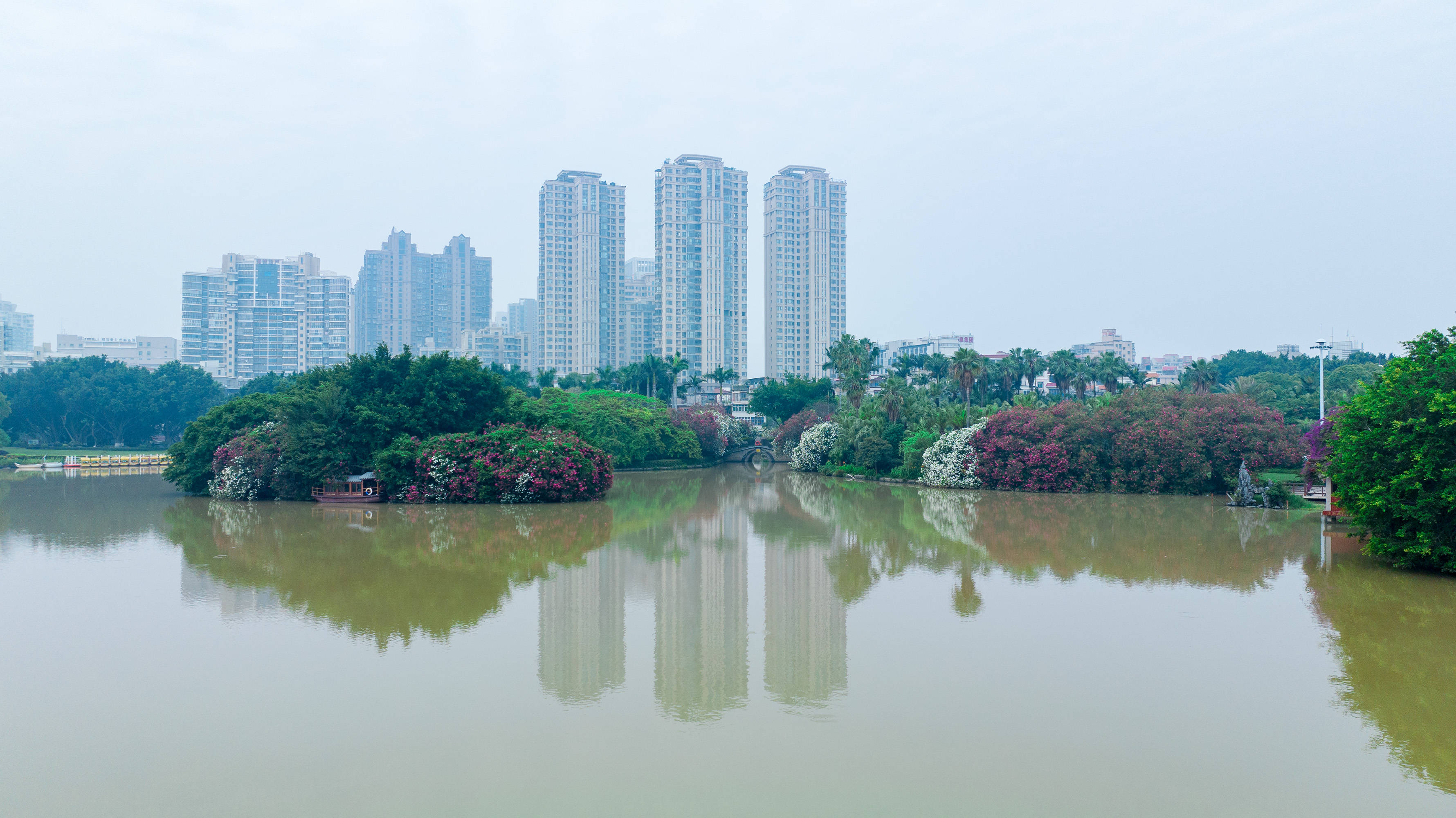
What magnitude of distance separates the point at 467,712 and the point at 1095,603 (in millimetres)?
10092

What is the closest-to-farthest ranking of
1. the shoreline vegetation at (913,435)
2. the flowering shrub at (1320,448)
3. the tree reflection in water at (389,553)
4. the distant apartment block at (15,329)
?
the tree reflection in water at (389,553), the shoreline vegetation at (913,435), the flowering shrub at (1320,448), the distant apartment block at (15,329)

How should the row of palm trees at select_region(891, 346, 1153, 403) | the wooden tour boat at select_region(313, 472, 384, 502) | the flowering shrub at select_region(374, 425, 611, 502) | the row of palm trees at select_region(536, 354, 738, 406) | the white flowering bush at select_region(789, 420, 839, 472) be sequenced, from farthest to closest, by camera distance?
the row of palm trees at select_region(536, 354, 738, 406)
the row of palm trees at select_region(891, 346, 1153, 403)
the white flowering bush at select_region(789, 420, 839, 472)
the wooden tour boat at select_region(313, 472, 384, 502)
the flowering shrub at select_region(374, 425, 611, 502)

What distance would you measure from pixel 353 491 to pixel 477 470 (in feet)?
14.5

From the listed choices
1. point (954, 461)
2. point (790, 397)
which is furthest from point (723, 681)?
point (790, 397)

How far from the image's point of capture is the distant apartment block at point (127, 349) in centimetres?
14250

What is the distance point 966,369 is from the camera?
4612 centimetres

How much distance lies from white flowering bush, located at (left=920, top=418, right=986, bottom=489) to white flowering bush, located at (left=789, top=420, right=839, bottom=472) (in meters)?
9.31

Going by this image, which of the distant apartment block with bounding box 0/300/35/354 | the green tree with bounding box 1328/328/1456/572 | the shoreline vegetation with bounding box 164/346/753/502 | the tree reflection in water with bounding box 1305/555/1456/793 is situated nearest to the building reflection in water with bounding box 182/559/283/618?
the shoreline vegetation with bounding box 164/346/753/502

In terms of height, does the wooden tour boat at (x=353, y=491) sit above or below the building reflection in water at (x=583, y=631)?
above

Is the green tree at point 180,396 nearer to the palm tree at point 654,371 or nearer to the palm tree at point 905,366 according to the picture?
the palm tree at point 654,371

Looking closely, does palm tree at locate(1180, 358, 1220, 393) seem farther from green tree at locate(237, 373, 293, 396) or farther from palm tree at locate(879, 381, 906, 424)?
green tree at locate(237, 373, 293, 396)

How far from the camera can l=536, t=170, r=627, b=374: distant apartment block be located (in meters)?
105

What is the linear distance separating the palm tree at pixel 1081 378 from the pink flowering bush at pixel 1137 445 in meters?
15.1

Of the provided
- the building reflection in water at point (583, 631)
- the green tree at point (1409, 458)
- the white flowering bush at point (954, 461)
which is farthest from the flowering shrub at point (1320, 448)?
the building reflection in water at point (583, 631)
